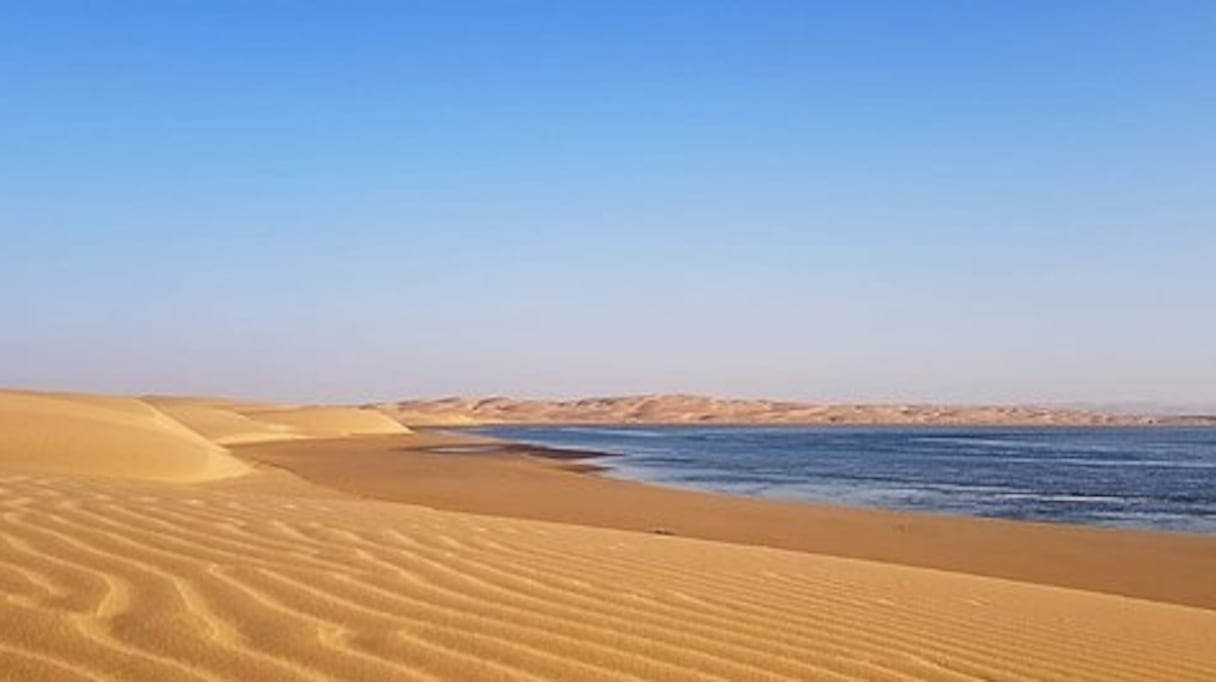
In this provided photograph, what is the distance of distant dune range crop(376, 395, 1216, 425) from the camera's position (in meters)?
153

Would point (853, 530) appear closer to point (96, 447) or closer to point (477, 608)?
point (477, 608)

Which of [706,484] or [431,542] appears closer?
[431,542]

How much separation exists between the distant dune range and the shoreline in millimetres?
125943

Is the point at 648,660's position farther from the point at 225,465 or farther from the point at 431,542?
the point at 225,465

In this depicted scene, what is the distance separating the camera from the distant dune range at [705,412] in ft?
501

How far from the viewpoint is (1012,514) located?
19391 mm

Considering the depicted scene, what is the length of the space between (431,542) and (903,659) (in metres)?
3.03

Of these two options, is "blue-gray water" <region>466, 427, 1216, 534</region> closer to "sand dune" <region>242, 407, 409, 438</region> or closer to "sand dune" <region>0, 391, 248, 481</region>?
"sand dune" <region>0, 391, 248, 481</region>

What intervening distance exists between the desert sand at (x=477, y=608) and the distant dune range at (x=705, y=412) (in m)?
141

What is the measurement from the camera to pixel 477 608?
465cm

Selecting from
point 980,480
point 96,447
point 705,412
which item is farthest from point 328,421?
point 705,412

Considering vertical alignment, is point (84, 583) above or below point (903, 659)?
above

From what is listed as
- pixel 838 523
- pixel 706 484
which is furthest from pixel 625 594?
pixel 706 484

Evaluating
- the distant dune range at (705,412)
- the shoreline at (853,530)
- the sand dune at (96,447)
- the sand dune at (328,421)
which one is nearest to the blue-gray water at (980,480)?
the shoreline at (853,530)
